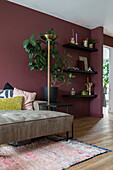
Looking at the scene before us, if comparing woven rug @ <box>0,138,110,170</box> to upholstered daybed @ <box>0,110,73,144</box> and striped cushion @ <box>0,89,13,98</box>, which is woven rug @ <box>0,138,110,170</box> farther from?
striped cushion @ <box>0,89,13,98</box>

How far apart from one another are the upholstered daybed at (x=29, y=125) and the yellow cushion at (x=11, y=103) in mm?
512

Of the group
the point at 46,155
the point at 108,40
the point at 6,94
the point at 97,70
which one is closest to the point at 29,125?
the point at 46,155

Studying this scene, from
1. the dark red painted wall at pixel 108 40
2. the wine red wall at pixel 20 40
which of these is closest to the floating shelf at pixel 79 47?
the wine red wall at pixel 20 40

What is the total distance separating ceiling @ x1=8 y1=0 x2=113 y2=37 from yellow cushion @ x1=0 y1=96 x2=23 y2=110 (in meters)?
2.03

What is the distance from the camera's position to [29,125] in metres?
1.93

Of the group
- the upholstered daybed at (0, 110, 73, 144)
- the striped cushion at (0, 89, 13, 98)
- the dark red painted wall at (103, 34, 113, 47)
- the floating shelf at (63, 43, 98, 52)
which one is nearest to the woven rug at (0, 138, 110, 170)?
the upholstered daybed at (0, 110, 73, 144)

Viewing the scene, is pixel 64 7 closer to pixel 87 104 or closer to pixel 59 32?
pixel 59 32

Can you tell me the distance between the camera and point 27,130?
6.28 feet

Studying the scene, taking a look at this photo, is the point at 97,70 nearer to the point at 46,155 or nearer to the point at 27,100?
the point at 27,100

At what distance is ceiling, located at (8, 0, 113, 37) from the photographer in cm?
351

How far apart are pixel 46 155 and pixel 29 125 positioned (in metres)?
0.36

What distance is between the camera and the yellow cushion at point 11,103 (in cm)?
251

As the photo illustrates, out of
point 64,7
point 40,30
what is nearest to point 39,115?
point 40,30

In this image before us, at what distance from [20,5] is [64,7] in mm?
912
